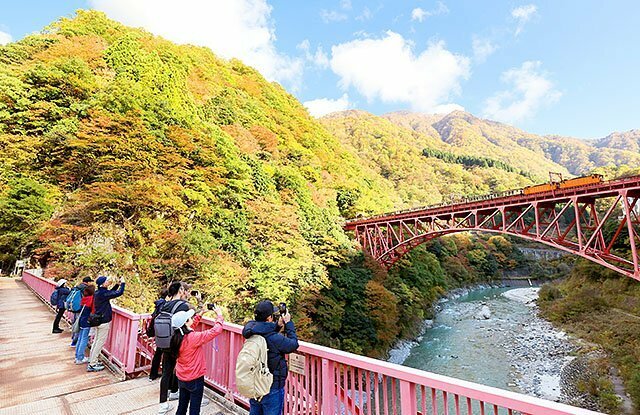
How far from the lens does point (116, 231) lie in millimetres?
10828

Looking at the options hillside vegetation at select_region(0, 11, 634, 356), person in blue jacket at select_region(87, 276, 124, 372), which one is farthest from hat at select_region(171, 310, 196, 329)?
hillside vegetation at select_region(0, 11, 634, 356)

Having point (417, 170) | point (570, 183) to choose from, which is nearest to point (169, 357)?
point (570, 183)

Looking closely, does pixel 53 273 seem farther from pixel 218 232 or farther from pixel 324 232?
pixel 324 232

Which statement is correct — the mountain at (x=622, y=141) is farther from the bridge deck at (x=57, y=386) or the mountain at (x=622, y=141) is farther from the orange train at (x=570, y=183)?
the bridge deck at (x=57, y=386)

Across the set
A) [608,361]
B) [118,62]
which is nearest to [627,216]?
[608,361]

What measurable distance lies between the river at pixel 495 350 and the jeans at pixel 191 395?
12489 millimetres

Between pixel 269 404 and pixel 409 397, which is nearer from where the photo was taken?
pixel 409 397

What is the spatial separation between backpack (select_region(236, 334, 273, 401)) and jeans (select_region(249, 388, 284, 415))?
0.11 meters

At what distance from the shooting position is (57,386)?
4.12 m

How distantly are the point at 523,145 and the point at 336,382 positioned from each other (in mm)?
195499

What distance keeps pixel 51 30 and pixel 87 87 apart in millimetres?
12576

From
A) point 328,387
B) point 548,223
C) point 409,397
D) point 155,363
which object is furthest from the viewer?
point 548,223

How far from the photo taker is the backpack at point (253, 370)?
2334 millimetres

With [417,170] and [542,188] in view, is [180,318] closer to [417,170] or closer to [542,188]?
[542,188]
